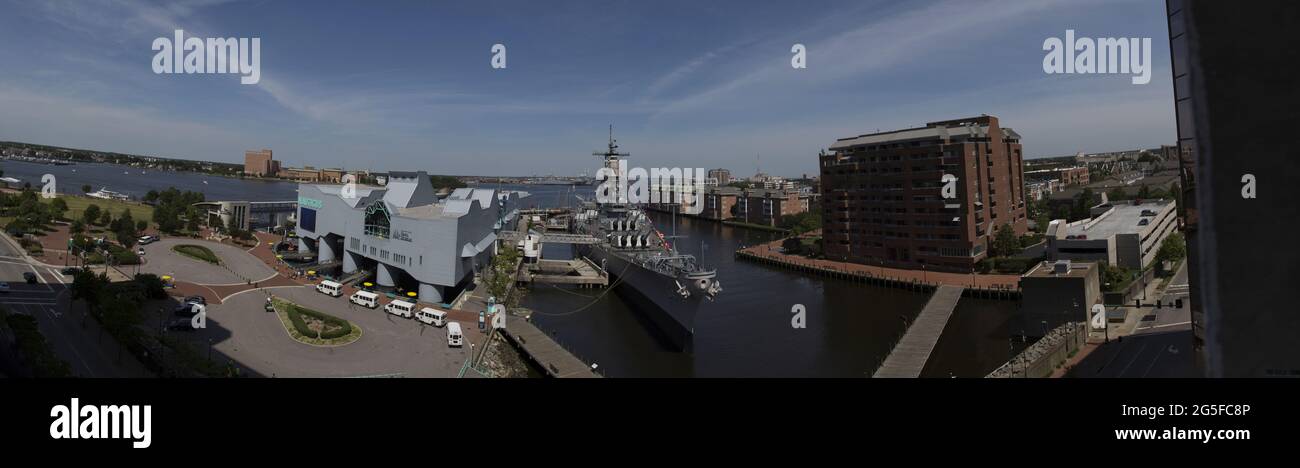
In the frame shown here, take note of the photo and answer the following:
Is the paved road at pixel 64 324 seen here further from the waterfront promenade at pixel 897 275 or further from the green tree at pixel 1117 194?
the green tree at pixel 1117 194

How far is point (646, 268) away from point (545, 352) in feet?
13.1

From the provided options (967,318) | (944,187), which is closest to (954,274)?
(944,187)

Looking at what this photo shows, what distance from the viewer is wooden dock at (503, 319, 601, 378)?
912cm

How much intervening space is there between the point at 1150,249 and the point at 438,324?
2133 cm

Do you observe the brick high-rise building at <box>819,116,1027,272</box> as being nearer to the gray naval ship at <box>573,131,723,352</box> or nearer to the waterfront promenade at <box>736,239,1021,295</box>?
the waterfront promenade at <box>736,239,1021,295</box>

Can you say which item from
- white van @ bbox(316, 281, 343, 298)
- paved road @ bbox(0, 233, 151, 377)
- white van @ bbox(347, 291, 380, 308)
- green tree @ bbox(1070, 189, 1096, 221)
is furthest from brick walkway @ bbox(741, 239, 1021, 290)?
paved road @ bbox(0, 233, 151, 377)

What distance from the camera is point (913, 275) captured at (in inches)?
763

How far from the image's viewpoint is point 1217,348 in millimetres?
2375

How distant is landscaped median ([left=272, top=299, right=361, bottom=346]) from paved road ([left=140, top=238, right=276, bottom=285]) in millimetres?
2961

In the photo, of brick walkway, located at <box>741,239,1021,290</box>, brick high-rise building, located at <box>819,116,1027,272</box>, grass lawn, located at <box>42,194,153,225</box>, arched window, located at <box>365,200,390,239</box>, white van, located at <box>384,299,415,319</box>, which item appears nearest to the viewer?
white van, located at <box>384,299,415,319</box>

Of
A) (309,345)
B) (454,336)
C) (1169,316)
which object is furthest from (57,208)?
(1169,316)

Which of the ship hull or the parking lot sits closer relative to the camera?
the parking lot

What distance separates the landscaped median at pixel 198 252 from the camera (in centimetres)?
1362
